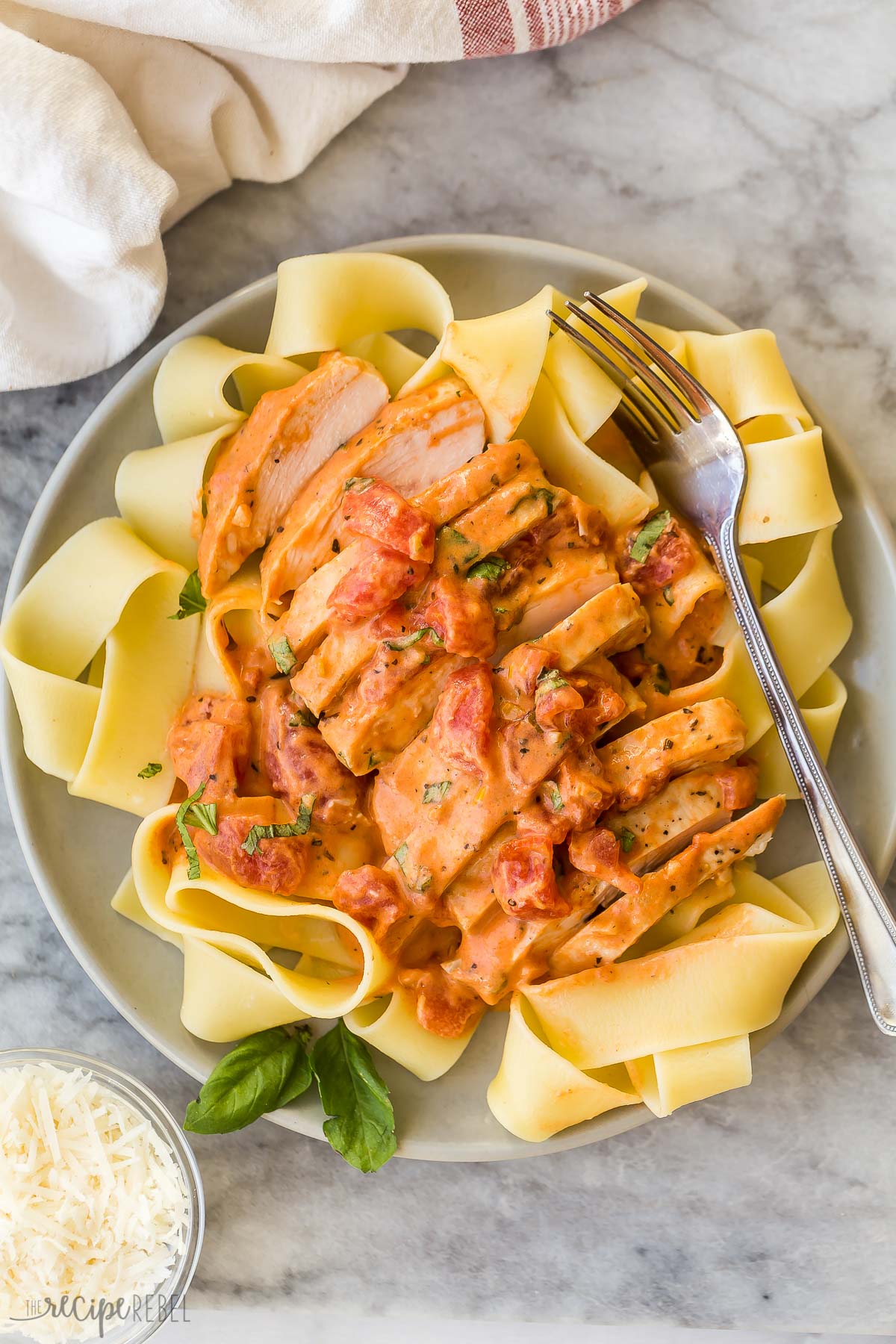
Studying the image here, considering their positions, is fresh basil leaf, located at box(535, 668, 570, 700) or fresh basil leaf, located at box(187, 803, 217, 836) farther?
fresh basil leaf, located at box(187, 803, 217, 836)

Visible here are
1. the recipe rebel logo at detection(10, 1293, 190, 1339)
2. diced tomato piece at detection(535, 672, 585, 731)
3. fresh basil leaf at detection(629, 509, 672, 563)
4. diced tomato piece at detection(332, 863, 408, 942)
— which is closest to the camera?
diced tomato piece at detection(535, 672, 585, 731)

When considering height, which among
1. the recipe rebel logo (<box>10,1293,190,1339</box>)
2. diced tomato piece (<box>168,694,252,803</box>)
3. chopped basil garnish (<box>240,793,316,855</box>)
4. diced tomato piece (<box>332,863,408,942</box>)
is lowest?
the recipe rebel logo (<box>10,1293,190,1339</box>)

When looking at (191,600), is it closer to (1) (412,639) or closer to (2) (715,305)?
(1) (412,639)

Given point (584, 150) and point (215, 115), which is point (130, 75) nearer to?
point (215, 115)

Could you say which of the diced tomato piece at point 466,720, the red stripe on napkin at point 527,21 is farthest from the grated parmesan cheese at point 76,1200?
the red stripe on napkin at point 527,21

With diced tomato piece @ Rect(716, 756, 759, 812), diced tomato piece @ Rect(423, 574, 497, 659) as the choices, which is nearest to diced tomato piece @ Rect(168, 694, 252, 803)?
diced tomato piece @ Rect(423, 574, 497, 659)

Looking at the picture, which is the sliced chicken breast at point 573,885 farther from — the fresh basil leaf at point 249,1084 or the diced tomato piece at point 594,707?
the fresh basil leaf at point 249,1084

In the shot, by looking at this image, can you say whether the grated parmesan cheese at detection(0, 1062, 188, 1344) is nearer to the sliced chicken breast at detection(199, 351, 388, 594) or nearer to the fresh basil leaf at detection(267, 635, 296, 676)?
the fresh basil leaf at detection(267, 635, 296, 676)
